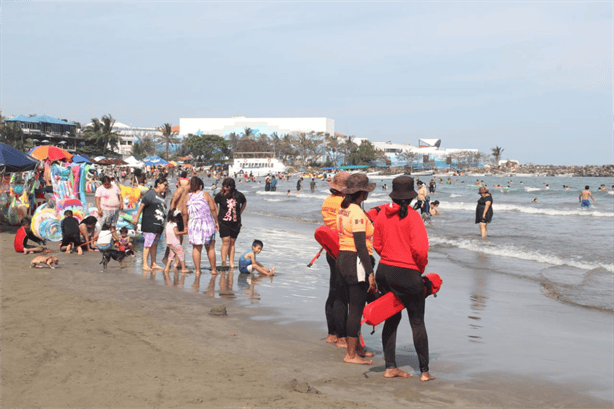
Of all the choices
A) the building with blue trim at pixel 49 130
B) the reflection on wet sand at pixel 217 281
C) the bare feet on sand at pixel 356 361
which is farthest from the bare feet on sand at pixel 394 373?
the building with blue trim at pixel 49 130

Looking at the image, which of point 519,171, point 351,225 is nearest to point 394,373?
point 351,225

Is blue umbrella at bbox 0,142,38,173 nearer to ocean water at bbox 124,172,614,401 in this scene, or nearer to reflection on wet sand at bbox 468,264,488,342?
ocean water at bbox 124,172,614,401

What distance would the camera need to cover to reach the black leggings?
4.26m

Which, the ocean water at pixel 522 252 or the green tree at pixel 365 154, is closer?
the ocean water at pixel 522 252

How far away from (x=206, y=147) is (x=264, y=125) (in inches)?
1068

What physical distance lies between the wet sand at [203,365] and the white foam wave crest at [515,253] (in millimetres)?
6443

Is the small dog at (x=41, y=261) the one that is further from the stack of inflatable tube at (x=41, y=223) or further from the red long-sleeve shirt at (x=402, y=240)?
Result: the red long-sleeve shirt at (x=402, y=240)

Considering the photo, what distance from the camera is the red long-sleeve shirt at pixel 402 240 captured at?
419 cm

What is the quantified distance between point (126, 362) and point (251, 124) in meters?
130

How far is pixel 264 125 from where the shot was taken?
132 m

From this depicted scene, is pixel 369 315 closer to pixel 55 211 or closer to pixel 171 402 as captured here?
pixel 171 402

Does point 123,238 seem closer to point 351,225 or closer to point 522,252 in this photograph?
point 351,225

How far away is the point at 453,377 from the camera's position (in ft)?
14.8

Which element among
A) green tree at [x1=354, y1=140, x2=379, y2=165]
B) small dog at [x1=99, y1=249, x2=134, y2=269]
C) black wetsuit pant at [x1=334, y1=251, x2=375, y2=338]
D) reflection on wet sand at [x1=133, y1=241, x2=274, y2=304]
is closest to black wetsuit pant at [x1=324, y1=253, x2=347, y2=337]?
black wetsuit pant at [x1=334, y1=251, x2=375, y2=338]
